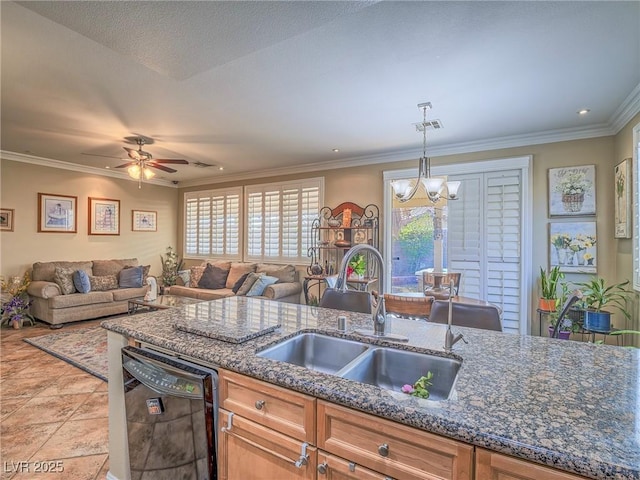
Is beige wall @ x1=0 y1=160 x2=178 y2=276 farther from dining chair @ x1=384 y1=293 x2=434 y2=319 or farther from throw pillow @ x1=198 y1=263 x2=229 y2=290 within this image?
dining chair @ x1=384 y1=293 x2=434 y2=319

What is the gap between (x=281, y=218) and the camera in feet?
19.6

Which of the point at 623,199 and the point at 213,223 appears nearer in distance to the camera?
the point at 623,199

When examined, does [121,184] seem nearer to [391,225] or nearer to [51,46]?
[51,46]

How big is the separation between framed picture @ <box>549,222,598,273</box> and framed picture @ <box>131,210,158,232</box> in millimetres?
7077

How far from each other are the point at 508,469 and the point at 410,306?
8.06 feet

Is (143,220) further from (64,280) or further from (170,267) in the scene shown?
(64,280)

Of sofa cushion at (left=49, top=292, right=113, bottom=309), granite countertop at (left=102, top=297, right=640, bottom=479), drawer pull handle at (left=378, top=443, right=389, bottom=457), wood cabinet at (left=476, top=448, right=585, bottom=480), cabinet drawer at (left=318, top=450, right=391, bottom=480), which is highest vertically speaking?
granite countertop at (left=102, top=297, right=640, bottom=479)

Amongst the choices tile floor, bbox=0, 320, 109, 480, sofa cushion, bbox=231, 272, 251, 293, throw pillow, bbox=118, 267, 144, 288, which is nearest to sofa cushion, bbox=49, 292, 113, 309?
throw pillow, bbox=118, 267, 144, 288

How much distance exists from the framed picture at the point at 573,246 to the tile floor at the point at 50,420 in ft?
15.3

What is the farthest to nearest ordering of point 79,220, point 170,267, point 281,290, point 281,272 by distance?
point 170,267 → point 79,220 → point 281,272 → point 281,290

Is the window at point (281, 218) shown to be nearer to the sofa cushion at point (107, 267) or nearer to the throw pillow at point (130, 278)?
the throw pillow at point (130, 278)

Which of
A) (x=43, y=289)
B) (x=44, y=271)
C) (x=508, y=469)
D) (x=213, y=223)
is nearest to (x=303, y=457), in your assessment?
(x=508, y=469)

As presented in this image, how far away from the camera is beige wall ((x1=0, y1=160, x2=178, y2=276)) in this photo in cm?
506

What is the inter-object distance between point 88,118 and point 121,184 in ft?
11.2
